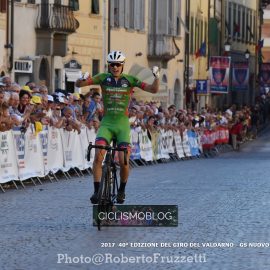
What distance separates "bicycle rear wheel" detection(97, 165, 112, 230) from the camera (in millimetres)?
16656

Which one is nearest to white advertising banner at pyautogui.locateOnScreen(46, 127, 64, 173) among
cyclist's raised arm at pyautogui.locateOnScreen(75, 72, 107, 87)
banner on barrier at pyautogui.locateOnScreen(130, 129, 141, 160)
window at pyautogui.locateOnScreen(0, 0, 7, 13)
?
banner on barrier at pyautogui.locateOnScreen(130, 129, 141, 160)

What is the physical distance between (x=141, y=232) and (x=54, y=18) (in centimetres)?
3055

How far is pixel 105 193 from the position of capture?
16750mm

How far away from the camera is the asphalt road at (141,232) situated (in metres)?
13.2

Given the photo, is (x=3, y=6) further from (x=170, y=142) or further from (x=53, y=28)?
(x=170, y=142)

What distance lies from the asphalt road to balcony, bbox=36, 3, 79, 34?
65.4ft

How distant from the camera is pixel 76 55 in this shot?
5038 cm

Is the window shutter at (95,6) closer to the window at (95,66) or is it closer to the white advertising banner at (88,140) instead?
the window at (95,66)

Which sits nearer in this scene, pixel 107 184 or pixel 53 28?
pixel 107 184

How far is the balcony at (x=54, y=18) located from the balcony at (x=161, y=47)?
16.1m

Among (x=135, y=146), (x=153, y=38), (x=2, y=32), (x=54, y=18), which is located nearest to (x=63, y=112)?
(x=135, y=146)

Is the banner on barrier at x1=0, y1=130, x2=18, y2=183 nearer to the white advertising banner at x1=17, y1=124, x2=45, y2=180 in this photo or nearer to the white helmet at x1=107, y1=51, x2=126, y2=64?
the white advertising banner at x1=17, y1=124, x2=45, y2=180

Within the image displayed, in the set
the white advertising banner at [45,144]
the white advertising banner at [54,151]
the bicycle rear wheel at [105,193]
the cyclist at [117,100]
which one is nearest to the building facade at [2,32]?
the white advertising banner at [54,151]

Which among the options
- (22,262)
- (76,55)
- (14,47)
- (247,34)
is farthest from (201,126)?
(247,34)
